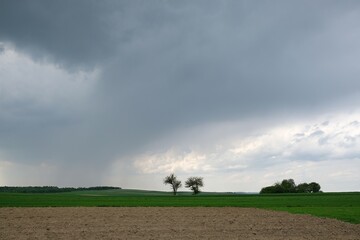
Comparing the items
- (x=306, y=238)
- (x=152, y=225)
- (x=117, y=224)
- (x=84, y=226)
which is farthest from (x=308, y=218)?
(x=84, y=226)

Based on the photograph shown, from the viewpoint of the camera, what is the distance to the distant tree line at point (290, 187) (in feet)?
493

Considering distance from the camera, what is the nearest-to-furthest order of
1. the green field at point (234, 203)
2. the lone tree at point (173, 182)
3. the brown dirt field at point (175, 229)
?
1. the brown dirt field at point (175, 229)
2. the green field at point (234, 203)
3. the lone tree at point (173, 182)

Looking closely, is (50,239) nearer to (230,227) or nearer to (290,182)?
(230,227)

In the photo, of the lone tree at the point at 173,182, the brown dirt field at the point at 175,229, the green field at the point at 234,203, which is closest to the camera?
the brown dirt field at the point at 175,229

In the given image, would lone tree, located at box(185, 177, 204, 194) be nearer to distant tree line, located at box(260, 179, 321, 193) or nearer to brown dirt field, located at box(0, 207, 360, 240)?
distant tree line, located at box(260, 179, 321, 193)

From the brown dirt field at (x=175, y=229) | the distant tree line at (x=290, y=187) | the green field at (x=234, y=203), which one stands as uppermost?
the distant tree line at (x=290, y=187)

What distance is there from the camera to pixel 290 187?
154 metres

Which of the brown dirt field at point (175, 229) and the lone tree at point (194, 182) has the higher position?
the lone tree at point (194, 182)

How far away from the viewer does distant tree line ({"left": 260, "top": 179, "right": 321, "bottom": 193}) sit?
150125mm

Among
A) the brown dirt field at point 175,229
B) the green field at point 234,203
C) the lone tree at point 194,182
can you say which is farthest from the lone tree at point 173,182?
the brown dirt field at point 175,229

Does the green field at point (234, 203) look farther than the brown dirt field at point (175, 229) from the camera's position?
Yes

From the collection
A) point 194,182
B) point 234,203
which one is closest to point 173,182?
point 194,182

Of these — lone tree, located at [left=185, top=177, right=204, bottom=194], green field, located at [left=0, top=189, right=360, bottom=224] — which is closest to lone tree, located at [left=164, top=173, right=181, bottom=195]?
lone tree, located at [left=185, top=177, right=204, bottom=194]

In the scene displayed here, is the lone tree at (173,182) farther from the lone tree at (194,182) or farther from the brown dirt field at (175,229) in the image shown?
the brown dirt field at (175,229)
